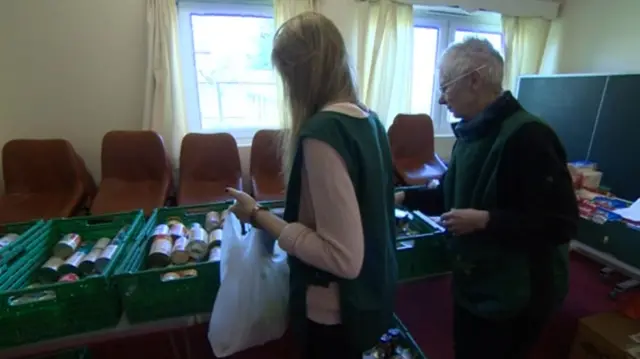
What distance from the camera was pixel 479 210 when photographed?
3.11 ft

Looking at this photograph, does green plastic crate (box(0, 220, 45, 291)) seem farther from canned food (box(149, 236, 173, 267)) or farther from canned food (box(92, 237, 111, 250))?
canned food (box(149, 236, 173, 267))

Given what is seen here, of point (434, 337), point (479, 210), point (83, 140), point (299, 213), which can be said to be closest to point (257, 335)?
point (299, 213)

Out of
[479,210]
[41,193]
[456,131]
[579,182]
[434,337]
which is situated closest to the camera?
[479,210]

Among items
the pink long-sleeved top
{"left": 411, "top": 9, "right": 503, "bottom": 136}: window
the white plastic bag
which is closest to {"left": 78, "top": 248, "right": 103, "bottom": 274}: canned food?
the white plastic bag

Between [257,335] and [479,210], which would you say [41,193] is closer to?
[257,335]

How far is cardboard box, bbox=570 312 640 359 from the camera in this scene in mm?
1469

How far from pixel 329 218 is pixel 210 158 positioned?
7.63 ft

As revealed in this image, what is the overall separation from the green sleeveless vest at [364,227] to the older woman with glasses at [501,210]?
269mm

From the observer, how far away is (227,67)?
10.4ft

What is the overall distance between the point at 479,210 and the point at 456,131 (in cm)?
25

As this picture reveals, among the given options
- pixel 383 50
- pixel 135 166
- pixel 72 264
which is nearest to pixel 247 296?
pixel 72 264

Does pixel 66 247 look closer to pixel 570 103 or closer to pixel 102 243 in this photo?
pixel 102 243

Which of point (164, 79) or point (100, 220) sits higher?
point (164, 79)

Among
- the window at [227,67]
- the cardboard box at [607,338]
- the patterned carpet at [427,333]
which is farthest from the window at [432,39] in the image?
the cardboard box at [607,338]
